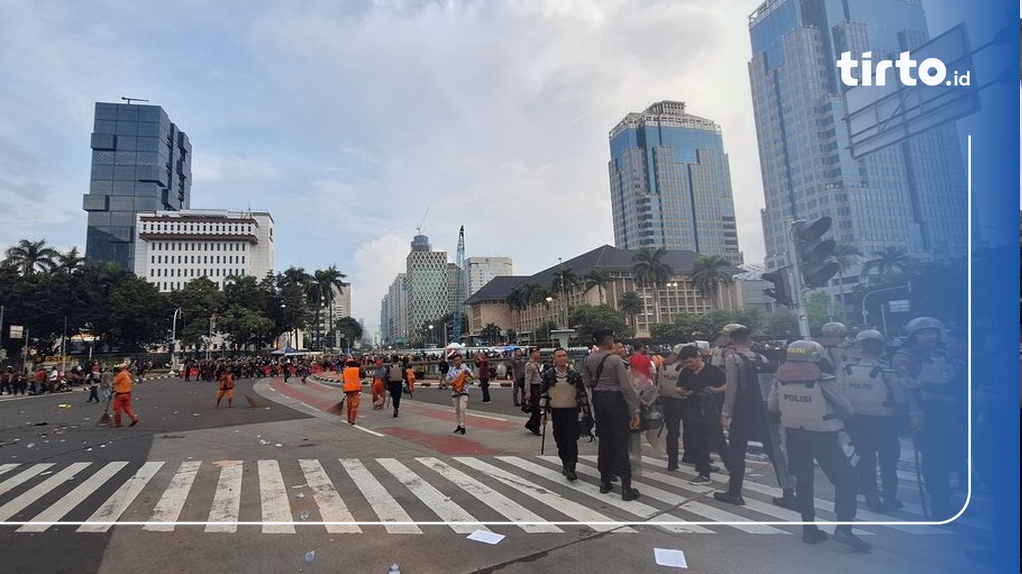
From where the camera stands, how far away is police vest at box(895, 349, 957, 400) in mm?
4008

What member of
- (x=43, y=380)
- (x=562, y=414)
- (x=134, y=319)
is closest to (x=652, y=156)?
(x=134, y=319)

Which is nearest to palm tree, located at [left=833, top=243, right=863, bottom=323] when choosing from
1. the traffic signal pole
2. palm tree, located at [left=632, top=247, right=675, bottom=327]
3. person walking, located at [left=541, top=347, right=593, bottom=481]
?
the traffic signal pole

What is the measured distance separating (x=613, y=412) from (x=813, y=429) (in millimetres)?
2181

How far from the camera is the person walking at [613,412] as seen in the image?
605 centimetres

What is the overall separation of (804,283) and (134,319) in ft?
261

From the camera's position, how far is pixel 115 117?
5108 inches

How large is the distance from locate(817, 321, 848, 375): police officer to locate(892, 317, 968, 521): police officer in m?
0.44

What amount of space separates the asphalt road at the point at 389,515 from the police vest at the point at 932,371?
0.90 meters

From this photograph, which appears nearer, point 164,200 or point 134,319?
point 134,319

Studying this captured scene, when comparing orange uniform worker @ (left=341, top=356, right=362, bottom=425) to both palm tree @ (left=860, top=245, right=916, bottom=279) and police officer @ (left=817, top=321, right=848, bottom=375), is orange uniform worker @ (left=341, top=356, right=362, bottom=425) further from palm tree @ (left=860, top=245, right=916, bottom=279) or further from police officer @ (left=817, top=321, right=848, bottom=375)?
palm tree @ (left=860, top=245, right=916, bottom=279)

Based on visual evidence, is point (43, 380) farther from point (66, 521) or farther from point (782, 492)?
point (782, 492)

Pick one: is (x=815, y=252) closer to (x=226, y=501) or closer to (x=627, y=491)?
(x=627, y=491)

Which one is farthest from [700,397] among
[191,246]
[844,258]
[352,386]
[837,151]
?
[191,246]

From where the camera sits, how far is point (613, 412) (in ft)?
A: 20.1
